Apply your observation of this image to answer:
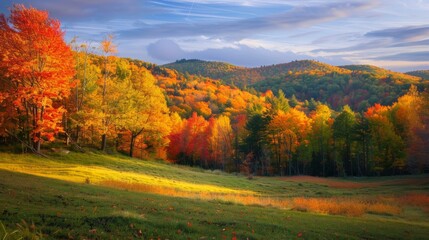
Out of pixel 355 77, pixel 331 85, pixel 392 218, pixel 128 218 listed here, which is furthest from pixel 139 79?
pixel 355 77

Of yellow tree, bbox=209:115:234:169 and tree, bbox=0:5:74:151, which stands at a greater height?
tree, bbox=0:5:74:151

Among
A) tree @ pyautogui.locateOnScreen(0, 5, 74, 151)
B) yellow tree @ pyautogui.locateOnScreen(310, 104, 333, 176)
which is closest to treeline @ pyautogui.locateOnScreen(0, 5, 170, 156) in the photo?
tree @ pyautogui.locateOnScreen(0, 5, 74, 151)

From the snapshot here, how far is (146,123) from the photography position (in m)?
56.6

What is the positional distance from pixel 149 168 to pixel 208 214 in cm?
3059

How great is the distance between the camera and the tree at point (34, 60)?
36.3m

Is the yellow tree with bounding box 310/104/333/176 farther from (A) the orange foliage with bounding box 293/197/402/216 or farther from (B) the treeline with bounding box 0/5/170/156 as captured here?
(A) the orange foliage with bounding box 293/197/402/216

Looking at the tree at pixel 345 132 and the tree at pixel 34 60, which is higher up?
A: the tree at pixel 34 60

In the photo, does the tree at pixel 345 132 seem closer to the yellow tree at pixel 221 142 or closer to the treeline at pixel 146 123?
the treeline at pixel 146 123

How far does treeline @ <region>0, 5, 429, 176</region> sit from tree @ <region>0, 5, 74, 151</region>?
0.10m

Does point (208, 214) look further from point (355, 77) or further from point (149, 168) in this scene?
point (355, 77)

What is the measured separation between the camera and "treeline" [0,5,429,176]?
3747 cm

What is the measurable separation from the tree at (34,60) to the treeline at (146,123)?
10cm

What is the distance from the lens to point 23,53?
3734 cm

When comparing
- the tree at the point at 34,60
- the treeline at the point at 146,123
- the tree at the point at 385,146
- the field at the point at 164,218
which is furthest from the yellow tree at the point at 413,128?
the tree at the point at 34,60
